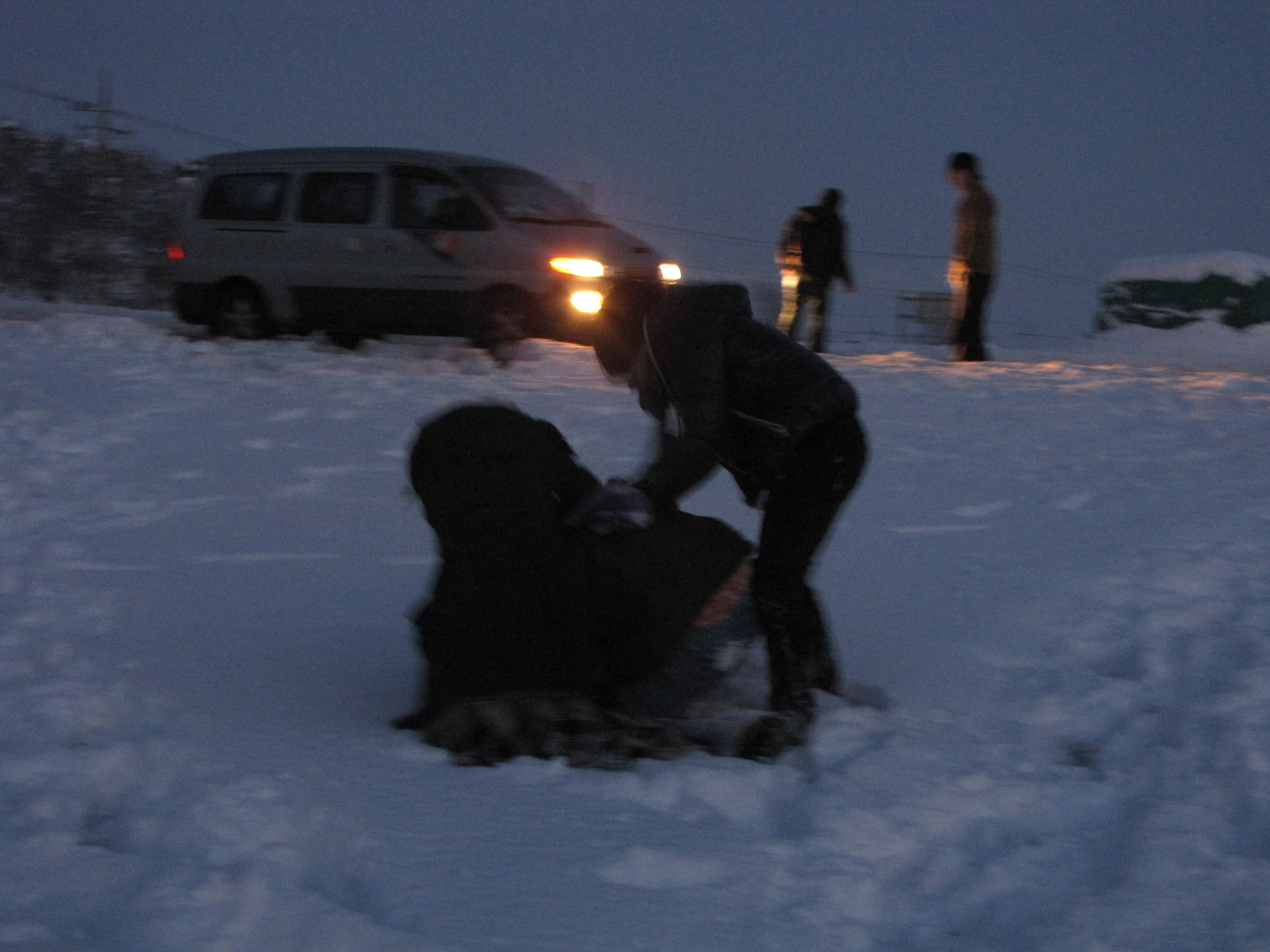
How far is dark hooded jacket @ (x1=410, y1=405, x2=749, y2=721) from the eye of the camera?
9.87ft

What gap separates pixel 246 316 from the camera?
415 inches

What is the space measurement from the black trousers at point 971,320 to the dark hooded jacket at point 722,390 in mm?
7110

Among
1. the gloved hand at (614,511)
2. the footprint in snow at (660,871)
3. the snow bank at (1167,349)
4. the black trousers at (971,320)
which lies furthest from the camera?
the snow bank at (1167,349)

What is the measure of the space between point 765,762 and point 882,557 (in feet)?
7.49

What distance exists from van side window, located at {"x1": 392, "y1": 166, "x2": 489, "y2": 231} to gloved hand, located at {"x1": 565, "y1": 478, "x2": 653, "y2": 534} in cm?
661

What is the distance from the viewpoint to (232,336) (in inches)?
416

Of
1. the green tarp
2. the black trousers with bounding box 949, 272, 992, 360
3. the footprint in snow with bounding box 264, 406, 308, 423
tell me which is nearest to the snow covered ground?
the footprint in snow with bounding box 264, 406, 308, 423

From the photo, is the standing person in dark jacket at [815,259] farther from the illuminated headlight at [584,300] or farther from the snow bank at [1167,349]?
the illuminated headlight at [584,300]

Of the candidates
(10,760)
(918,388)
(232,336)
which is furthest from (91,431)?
(918,388)

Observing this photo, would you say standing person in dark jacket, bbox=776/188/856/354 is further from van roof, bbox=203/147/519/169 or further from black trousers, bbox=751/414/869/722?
black trousers, bbox=751/414/869/722

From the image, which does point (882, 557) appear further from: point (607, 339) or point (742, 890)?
point (742, 890)

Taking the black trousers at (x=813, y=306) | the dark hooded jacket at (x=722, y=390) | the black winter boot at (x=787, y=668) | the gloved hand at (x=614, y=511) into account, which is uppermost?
the black trousers at (x=813, y=306)

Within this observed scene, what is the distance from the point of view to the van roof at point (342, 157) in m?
9.72

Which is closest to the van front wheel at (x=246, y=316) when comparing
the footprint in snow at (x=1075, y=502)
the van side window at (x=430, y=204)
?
the van side window at (x=430, y=204)
